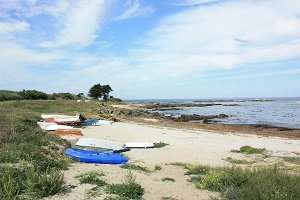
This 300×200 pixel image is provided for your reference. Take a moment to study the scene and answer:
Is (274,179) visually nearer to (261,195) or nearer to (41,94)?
(261,195)

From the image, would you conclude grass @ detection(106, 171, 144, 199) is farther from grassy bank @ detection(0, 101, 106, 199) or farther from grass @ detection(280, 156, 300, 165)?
grass @ detection(280, 156, 300, 165)

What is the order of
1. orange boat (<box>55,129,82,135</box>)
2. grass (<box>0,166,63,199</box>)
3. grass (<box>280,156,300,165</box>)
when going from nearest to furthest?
grass (<box>0,166,63,199</box>) → grass (<box>280,156,300,165</box>) → orange boat (<box>55,129,82,135</box>)

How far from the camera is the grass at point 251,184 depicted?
8.40 metres

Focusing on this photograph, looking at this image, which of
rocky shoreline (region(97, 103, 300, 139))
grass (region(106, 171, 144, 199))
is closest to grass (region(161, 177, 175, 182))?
grass (region(106, 171, 144, 199))

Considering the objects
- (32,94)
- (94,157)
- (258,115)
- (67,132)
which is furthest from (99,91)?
(94,157)

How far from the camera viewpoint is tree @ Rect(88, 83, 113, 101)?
10762 cm

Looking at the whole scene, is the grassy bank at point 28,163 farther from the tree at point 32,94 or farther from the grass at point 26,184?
the tree at point 32,94

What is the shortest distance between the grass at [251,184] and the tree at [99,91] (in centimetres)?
9815

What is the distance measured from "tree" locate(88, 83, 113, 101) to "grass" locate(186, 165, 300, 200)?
9815 centimetres

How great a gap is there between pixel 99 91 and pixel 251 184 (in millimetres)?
101452

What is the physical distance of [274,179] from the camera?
377 inches

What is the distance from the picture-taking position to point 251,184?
30.8 feet

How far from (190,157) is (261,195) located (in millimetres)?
7832

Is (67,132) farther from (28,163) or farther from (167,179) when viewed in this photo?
(167,179)
